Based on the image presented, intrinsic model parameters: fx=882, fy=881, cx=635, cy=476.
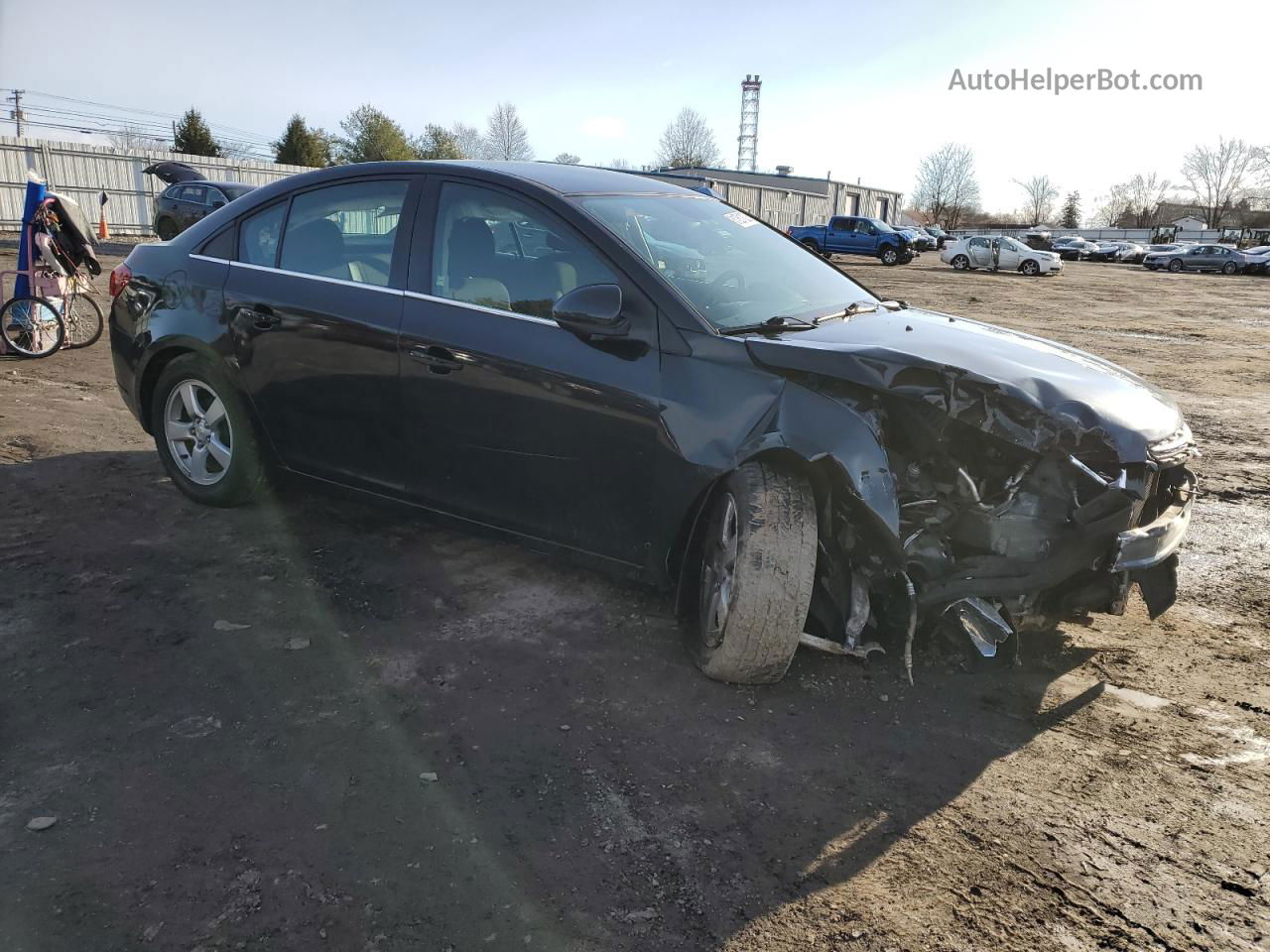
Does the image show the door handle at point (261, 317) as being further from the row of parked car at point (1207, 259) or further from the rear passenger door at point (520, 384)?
the row of parked car at point (1207, 259)

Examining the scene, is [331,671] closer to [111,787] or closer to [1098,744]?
[111,787]

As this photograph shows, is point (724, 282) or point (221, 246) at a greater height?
point (221, 246)

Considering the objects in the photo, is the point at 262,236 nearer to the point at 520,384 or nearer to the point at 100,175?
the point at 520,384

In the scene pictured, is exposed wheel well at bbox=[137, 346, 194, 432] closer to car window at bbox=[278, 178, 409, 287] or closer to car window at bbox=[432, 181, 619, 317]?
car window at bbox=[278, 178, 409, 287]

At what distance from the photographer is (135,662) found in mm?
3213

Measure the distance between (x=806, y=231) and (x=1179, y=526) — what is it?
1366 inches

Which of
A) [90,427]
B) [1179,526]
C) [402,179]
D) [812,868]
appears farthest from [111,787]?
[90,427]

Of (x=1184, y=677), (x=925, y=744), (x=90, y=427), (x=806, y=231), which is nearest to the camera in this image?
(x=925, y=744)

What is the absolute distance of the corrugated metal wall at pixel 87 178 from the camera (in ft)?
83.0

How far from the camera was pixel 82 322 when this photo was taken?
9.13 metres

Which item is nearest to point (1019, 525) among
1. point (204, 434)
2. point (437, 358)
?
point (437, 358)

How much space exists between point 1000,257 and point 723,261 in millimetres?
34510

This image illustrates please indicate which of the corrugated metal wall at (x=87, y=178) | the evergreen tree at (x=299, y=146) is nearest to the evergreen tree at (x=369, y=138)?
the evergreen tree at (x=299, y=146)

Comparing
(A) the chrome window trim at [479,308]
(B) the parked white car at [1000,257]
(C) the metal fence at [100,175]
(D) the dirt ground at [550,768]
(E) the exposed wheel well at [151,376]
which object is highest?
(C) the metal fence at [100,175]
